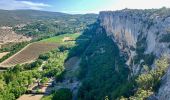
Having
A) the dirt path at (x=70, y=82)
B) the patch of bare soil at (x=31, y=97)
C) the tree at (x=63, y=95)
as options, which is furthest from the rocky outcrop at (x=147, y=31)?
the patch of bare soil at (x=31, y=97)

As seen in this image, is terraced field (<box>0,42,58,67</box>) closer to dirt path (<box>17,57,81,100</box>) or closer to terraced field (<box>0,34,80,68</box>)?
terraced field (<box>0,34,80,68</box>)

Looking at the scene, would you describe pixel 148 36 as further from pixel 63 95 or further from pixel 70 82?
pixel 70 82

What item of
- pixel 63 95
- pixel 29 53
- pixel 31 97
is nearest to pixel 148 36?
pixel 63 95

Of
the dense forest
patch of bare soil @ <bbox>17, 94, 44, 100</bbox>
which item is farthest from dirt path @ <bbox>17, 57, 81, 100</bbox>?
the dense forest

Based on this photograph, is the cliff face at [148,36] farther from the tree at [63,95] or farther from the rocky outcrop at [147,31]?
the tree at [63,95]

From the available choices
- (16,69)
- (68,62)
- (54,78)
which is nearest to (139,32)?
(54,78)

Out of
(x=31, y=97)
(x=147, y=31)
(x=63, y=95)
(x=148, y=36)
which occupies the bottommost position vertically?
(x=31, y=97)

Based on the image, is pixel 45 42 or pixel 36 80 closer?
pixel 36 80

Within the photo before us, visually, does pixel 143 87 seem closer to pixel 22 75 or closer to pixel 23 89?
pixel 23 89
